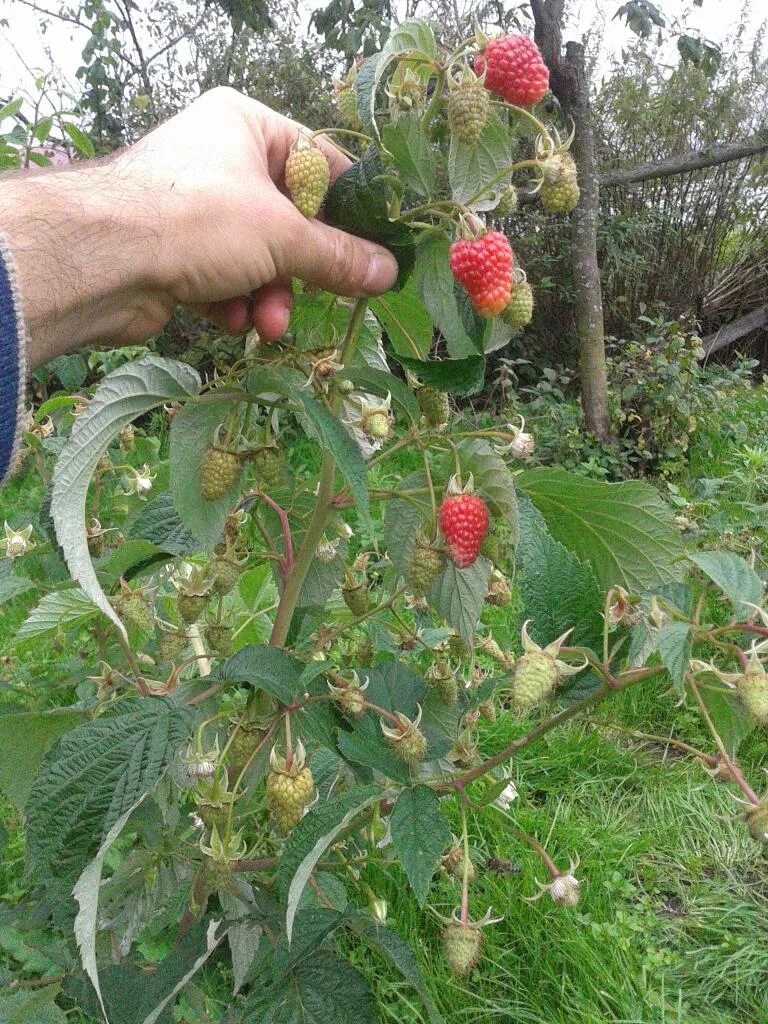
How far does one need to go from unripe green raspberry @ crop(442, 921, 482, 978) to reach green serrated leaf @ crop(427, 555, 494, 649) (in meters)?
0.28

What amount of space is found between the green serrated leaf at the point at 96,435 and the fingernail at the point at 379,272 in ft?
0.60

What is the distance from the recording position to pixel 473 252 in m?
0.71

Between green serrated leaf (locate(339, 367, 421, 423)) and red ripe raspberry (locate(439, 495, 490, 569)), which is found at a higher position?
green serrated leaf (locate(339, 367, 421, 423))

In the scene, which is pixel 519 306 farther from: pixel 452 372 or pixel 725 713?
pixel 725 713

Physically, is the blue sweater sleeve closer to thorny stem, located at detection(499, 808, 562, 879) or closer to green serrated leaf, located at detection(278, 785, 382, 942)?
green serrated leaf, located at detection(278, 785, 382, 942)

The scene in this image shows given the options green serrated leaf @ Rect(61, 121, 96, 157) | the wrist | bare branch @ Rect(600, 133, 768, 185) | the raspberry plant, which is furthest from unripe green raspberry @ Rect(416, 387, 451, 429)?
bare branch @ Rect(600, 133, 768, 185)

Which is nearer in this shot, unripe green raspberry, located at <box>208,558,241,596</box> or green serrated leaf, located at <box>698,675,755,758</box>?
green serrated leaf, located at <box>698,675,755,758</box>

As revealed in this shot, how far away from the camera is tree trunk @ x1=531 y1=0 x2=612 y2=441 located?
3582 mm

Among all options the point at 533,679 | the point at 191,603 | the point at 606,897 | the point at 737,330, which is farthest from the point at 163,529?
the point at 737,330

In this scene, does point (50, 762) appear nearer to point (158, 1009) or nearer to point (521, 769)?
point (158, 1009)

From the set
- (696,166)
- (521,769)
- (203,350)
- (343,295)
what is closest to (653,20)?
(696,166)

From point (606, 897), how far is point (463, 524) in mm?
1156

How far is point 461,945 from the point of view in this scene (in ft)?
2.79

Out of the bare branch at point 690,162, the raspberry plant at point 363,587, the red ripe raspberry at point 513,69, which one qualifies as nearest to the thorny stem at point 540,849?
the raspberry plant at point 363,587
